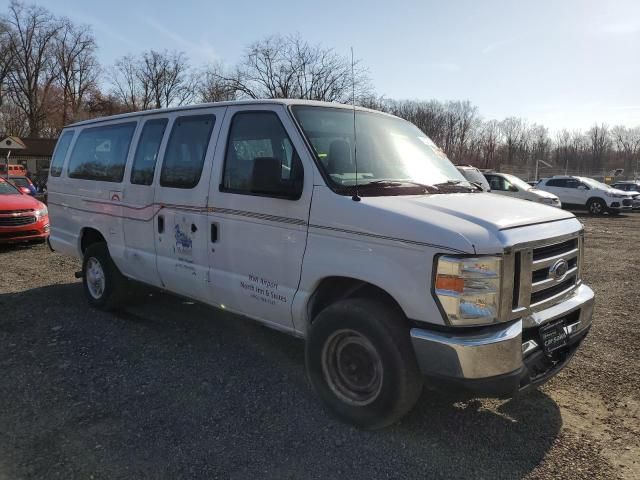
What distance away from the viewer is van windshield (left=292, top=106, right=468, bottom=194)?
364 centimetres

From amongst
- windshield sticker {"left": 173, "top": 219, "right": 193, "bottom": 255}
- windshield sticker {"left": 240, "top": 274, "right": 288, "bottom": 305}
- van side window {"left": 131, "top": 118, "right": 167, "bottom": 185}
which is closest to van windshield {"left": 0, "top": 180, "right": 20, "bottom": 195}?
van side window {"left": 131, "top": 118, "right": 167, "bottom": 185}

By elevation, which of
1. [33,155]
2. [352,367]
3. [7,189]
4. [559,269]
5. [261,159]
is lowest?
[352,367]

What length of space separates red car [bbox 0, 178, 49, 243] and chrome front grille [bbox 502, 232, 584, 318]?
9.56 m

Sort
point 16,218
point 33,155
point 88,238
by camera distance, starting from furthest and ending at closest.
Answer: point 33,155, point 16,218, point 88,238

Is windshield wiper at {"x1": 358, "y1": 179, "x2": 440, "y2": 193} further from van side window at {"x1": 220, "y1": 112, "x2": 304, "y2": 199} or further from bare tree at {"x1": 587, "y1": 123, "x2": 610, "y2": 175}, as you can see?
bare tree at {"x1": 587, "y1": 123, "x2": 610, "y2": 175}

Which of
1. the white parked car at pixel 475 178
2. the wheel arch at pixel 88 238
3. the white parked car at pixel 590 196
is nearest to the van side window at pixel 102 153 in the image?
the wheel arch at pixel 88 238

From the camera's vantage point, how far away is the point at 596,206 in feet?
75.0

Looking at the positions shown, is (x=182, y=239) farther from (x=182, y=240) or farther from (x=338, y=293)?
(x=338, y=293)

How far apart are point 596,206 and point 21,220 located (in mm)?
22485

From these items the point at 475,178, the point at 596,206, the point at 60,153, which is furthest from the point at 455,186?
the point at 596,206

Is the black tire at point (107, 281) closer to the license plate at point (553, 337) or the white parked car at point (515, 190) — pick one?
the license plate at point (553, 337)

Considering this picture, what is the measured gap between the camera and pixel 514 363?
2932 mm

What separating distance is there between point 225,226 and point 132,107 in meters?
72.7

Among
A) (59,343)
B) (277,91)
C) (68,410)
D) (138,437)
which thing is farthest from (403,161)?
(277,91)
